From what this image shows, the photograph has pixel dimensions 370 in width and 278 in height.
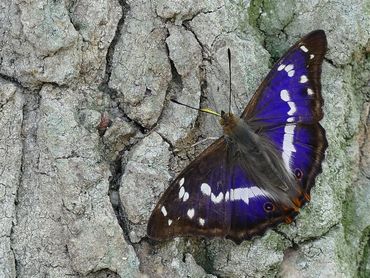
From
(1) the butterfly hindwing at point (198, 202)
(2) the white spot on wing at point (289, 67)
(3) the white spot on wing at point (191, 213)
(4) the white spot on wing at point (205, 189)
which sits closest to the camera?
(1) the butterfly hindwing at point (198, 202)

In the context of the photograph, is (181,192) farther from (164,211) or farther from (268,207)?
(268,207)

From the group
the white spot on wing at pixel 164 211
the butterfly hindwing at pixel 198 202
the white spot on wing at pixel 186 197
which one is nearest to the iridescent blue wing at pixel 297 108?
the butterfly hindwing at pixel 198 202

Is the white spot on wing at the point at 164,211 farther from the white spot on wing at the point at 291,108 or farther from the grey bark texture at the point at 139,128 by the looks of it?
the white spot on wing at the point at 291,108

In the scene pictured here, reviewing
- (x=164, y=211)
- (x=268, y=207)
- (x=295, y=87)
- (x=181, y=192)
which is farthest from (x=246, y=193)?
(x=295, y=87)

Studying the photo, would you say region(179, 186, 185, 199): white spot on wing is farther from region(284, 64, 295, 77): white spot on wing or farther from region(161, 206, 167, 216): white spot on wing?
region(284, 64, 295, 77): white spot on wing

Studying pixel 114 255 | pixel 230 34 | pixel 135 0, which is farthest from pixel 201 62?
pixel 114 255

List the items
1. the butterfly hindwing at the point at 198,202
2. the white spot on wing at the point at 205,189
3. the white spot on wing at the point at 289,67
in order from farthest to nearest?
the white spot on wing at the point at 289,67 → the white spot on wing at the point at 205,189 → the butterfly hindwing at the point at 198,202

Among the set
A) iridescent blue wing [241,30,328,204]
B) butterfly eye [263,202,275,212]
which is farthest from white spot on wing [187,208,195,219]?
iridescent blue wing [241,30,328,204]
